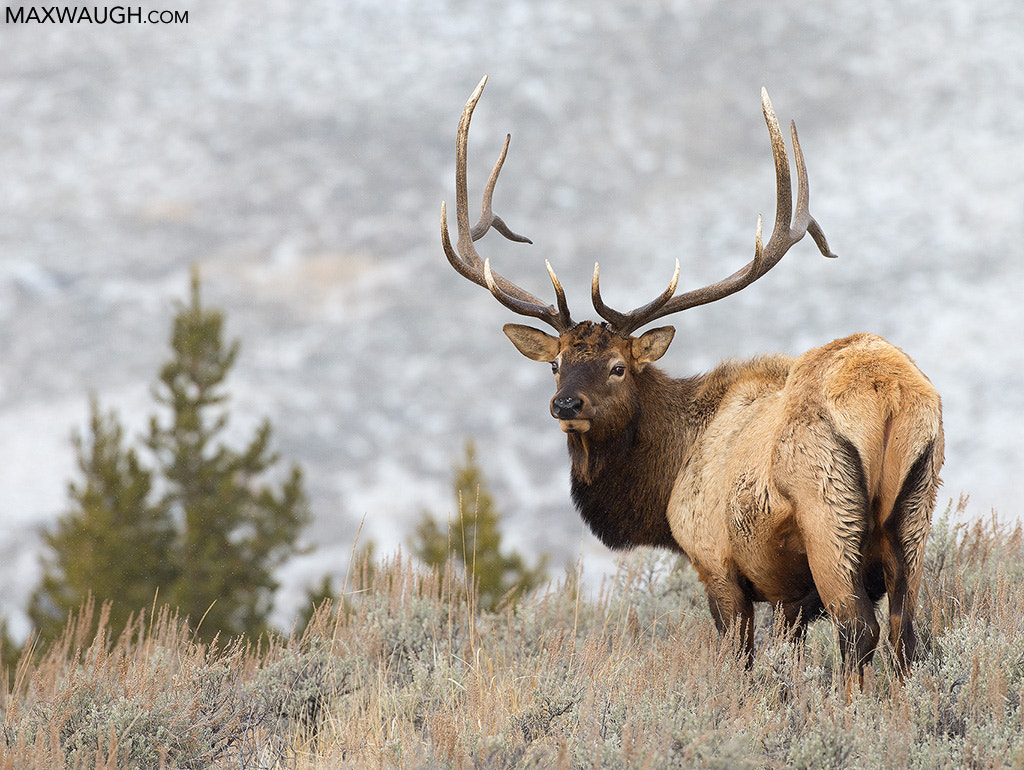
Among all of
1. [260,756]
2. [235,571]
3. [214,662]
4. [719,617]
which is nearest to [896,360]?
[719,617]

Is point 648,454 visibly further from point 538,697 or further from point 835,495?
point 538,697

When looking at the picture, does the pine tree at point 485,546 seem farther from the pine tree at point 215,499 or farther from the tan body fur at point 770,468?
the tan body fur at point 770,468

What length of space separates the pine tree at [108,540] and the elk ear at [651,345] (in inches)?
660

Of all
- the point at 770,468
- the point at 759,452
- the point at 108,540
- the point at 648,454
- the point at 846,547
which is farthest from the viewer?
the point at 108,540

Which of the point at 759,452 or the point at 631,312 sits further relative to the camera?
the point at 631,312

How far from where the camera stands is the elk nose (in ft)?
18.2

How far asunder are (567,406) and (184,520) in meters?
18.0

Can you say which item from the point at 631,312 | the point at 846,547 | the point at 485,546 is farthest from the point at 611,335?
the point at 485,546

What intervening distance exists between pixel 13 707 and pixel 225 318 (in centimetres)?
1860

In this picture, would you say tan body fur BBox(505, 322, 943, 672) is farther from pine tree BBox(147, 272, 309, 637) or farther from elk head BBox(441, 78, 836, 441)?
pine tree BBox(147, 272, 309, 637)

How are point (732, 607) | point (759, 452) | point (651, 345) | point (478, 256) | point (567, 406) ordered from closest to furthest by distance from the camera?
point (759, 452)
point (732, 607)
point (567, 406)
point (651, 345)
point (478, 256)

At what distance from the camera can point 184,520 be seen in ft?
70.5

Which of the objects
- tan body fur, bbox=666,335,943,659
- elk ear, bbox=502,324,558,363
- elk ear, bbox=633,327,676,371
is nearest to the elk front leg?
tan body fur, bbox=666,335,943,659

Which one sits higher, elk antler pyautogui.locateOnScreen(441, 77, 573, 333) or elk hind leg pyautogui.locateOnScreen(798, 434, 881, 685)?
elk antler pyautogui.locateOnScreen(441, 77, 573, 333)
